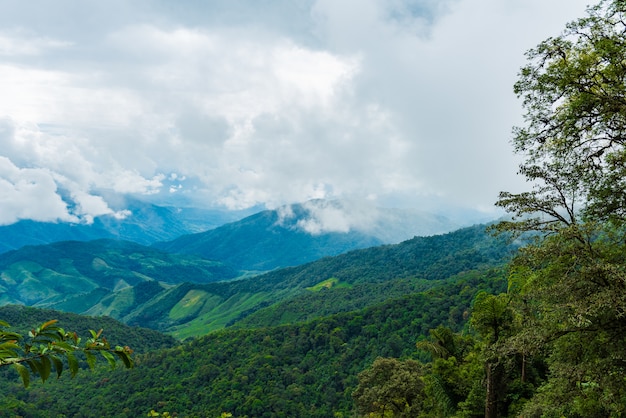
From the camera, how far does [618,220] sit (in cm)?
1270

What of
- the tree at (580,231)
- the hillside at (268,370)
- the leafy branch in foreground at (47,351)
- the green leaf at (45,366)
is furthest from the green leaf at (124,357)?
the hillside at (268,370)

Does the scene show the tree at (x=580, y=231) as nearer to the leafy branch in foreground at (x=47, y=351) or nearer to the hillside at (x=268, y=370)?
the leafy branch in foreground at (x=47, y=351)

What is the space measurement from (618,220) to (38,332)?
15.4 m

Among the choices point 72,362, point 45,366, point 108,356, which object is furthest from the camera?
point 108,356

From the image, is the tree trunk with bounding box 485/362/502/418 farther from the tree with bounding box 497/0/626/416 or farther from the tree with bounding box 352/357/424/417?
the tree with bounding box 352/357/424/417

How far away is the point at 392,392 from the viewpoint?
1969 inches

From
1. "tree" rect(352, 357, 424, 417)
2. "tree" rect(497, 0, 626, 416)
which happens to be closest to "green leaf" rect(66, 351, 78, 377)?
"tree" rect(497, 0, 626, 416)

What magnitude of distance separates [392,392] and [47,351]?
172 ft

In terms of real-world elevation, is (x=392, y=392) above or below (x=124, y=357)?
below

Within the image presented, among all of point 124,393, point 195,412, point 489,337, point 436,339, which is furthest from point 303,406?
point 489,337

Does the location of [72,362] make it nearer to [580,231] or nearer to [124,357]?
[124,357]

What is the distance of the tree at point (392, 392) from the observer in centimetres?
4888

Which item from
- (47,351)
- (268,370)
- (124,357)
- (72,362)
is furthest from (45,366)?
(268,370)

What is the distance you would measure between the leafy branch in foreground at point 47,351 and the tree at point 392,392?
50.3m
